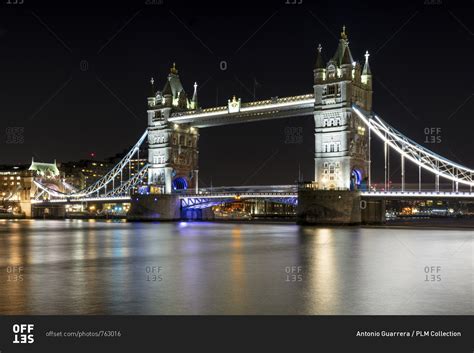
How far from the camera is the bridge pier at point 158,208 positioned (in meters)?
73.6

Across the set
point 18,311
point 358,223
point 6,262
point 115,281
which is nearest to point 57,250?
point 6,262
